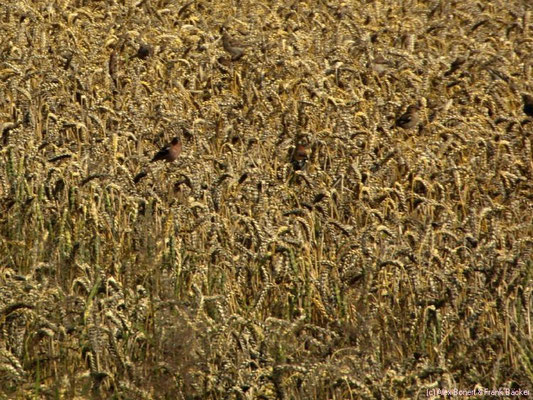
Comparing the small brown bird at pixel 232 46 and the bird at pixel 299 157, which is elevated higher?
the small brown bird at pixel 232 46

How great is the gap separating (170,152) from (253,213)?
52cm

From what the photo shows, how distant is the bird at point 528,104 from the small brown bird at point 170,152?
84.9 inches

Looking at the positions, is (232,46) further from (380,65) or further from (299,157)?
(299,157)

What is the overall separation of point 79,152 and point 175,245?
1108mm

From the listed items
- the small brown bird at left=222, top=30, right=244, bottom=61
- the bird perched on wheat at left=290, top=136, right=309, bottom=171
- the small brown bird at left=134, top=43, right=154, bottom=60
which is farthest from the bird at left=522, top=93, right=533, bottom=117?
the small brown bird at left=134, top=43, right=154, bottom=60

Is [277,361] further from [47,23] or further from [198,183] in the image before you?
[47,23]

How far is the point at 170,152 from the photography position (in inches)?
181

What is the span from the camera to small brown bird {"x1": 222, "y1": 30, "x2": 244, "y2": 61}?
631 cm

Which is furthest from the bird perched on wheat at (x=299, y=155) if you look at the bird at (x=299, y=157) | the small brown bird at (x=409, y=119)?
the small brown bird at (x=409, y=119)

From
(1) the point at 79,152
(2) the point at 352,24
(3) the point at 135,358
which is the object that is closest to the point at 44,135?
(1) the point at 79,152

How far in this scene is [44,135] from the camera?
17.1 feet

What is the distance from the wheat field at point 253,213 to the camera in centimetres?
325

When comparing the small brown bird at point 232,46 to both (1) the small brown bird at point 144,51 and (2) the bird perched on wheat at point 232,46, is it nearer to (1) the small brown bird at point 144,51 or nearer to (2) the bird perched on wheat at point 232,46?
(2) the bird perched on wheat at point 232,46

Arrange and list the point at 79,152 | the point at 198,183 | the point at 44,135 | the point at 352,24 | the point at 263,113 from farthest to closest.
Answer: the point at 352,24 → the point at 263,113 → the point at 44,135 → the point at 79,152 → the point at 198,183
